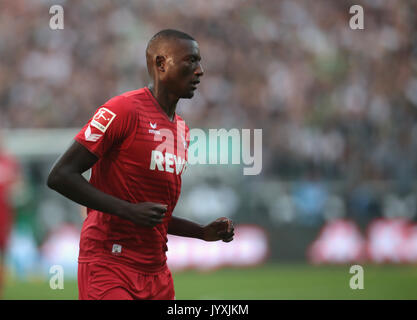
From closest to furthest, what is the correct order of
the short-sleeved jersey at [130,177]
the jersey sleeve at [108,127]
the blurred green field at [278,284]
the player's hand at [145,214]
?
the player's hand at [145,214]
the jersey sleeve at [108,127]
the short-sleeved jersey at [130,177]
the blurred green field at [278,284]

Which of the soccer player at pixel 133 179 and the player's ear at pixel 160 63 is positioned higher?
the player's ear at pixel 160 63

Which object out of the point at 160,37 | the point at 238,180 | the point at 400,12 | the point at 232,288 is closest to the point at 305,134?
the point at 238,180

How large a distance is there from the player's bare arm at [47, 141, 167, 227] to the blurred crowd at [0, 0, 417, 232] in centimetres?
1055

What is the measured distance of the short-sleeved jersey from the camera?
12.6ft

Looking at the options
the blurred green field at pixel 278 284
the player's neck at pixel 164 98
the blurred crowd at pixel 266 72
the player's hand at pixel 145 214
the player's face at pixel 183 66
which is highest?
the blurred crowd at pixel 266 72

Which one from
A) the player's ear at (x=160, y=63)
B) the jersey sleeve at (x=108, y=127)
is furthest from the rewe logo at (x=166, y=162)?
the player's ear at (x=160, y=63)

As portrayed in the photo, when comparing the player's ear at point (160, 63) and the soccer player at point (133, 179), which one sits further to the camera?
the player's ear at point (160, 63)

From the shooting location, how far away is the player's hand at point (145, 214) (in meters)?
3.54

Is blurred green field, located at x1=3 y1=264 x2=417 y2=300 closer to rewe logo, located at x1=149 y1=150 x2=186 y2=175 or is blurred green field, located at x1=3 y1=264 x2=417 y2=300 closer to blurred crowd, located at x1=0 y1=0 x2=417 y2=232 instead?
blurred crowd, located at x1=0 y1=0 x2=417 y2=232

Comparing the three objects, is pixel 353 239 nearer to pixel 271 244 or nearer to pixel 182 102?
pixel 271 244

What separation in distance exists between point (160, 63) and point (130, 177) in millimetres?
722

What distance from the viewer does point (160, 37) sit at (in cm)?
408

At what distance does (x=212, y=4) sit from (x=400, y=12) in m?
4.74

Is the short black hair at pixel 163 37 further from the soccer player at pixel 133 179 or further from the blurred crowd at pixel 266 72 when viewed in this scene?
the blurred crowd at pixel 266 72
